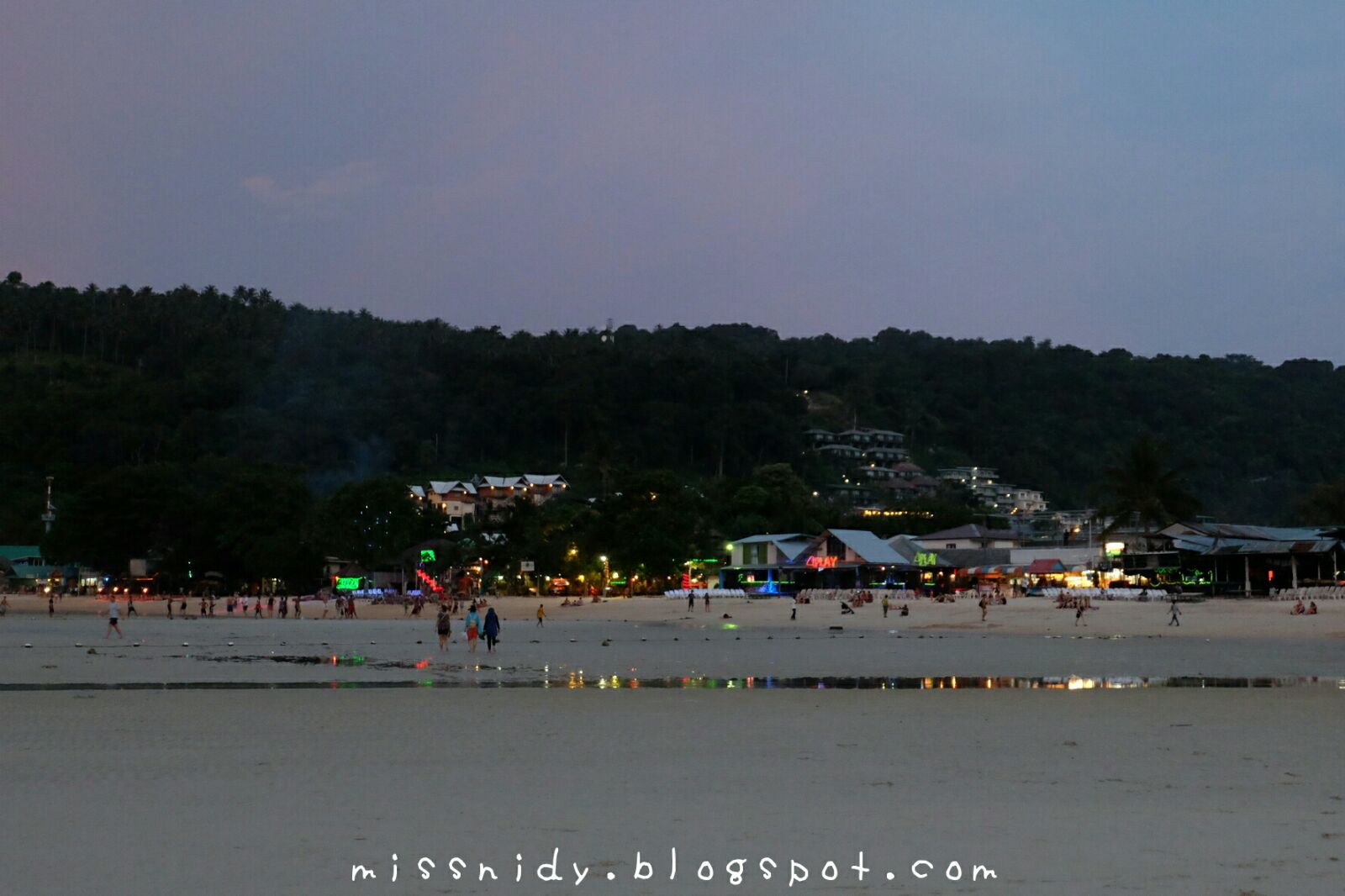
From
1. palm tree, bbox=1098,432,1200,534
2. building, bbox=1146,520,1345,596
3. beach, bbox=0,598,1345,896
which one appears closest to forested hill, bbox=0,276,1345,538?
palm tree, bbox=1098,432,1200,534

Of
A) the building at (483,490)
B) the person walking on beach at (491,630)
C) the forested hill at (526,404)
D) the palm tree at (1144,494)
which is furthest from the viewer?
the forested hill at (526,404)

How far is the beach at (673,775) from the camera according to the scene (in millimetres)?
7711

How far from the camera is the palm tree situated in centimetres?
7531

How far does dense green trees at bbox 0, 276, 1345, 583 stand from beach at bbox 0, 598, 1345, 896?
5889 centimetres

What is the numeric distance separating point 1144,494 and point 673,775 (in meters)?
70.8

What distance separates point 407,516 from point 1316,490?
228ft

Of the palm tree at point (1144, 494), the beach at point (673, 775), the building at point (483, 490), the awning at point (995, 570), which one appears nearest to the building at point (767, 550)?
the awning at point (995, 570)

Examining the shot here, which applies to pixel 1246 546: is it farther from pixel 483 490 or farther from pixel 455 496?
pixel 455 496

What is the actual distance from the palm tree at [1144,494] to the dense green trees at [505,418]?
75.4 ft

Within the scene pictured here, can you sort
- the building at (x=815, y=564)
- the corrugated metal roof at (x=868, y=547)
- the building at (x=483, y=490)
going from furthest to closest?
the building at (x=483, y=490) < the building at (x=815, y=564) < the corrugated metal roof at (x=868, y=547)

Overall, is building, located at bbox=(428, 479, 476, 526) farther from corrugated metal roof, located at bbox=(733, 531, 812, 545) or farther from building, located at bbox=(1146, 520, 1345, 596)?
building, located at bbox=(1146, 520, 1345, 596)

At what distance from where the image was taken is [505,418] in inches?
5527

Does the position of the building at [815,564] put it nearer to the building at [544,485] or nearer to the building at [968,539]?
the building at [968,539]

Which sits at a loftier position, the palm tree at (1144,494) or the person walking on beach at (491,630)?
the palm tree at (1144,494)
